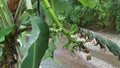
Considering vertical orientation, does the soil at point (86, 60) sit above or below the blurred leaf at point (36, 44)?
below

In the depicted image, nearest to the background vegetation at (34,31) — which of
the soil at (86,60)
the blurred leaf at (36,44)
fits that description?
the blurred leaf at (36,44)

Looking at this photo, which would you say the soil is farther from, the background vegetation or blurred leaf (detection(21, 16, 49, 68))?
blurred leaf (detection(21, 16, 49, 68))

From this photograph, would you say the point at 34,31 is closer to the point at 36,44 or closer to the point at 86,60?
the point at 36,44

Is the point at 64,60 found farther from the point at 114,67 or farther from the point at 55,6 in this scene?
the point at 55,6

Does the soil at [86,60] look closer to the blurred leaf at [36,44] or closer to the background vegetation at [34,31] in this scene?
the background vegetation at [34,31]

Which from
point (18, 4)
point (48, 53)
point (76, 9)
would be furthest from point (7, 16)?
point (76, 9)

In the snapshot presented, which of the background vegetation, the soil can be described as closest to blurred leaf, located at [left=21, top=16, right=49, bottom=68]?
the background vegetation

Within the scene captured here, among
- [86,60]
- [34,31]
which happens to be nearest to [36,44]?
[34,31]

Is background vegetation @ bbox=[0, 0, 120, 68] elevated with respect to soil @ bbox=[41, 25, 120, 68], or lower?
elevated
